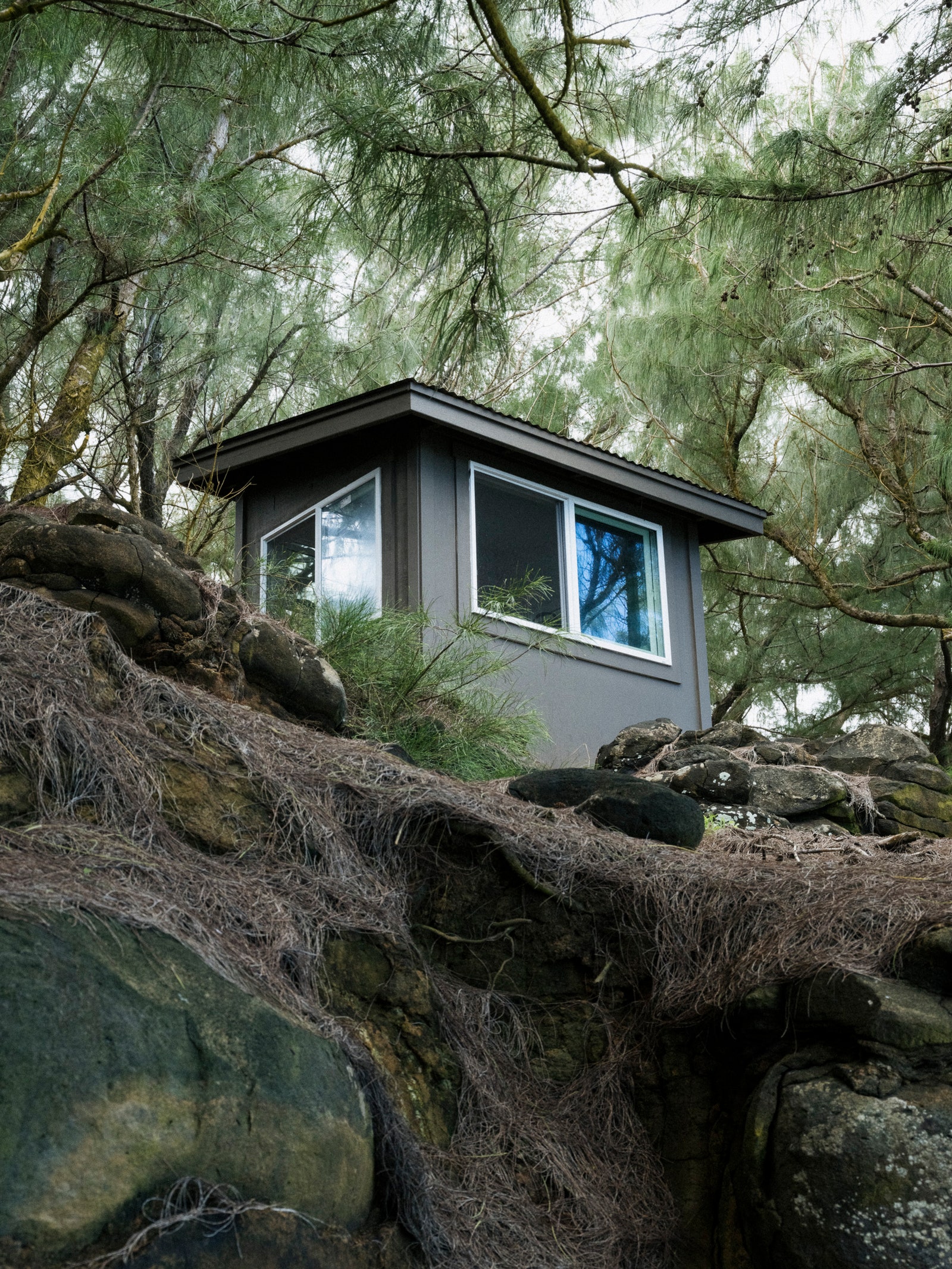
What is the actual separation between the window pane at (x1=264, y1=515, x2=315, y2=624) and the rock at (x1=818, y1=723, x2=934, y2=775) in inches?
143

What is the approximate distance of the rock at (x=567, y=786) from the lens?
5188 mm

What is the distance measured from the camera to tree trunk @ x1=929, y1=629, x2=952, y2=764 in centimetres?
1181

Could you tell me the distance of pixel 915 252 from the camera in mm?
6199

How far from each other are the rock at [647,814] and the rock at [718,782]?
156 cm

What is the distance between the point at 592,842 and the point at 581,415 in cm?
1087

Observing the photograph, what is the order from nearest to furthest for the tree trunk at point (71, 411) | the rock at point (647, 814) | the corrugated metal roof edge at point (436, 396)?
the rock at point (647, 814) → the tree trunk at point (71, 411) → the corrugated metal roof edge at point (436, 396)

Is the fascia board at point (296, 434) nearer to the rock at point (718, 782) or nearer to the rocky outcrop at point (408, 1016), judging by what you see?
the rock at point (718, 782)

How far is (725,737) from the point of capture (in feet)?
26.1

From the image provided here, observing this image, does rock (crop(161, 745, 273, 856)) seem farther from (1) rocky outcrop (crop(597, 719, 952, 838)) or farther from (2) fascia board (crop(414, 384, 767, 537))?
(2) fascia board (crop(414, 384, 767, 537))

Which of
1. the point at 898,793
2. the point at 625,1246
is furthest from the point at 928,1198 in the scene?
the point at 898,793

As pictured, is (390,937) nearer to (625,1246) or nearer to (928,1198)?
(625,1246)

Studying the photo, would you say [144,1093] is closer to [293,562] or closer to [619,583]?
[293,562]

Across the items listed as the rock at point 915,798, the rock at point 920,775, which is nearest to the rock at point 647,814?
the rock at point 915,798

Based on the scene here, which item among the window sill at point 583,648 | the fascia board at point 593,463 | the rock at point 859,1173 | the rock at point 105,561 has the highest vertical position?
the fascia board at point 593,463
